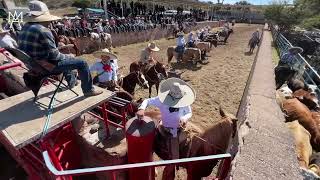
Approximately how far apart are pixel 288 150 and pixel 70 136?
11.2 feet

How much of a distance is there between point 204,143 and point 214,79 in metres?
7.79

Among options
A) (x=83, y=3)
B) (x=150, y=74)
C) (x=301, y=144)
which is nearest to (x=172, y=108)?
(x=301, y=144)

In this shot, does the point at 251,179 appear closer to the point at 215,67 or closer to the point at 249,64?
the point at 215,67

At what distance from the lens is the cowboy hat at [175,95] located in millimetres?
3953

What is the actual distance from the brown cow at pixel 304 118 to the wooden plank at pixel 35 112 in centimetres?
440

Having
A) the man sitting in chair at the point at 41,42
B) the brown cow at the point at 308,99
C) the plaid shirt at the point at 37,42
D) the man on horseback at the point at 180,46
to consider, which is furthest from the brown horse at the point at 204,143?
the man on horseback at the point at 180,46

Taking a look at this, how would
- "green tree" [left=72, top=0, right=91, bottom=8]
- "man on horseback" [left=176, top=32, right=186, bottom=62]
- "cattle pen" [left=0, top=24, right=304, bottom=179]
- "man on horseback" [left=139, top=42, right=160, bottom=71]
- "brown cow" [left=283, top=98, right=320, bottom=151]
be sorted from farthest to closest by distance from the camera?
"green tree" [left=72, top=0, right=91, bottom=8], "man on horseback" [left=176, top=32, right=186, bottom=62], "man on horseback" [left=139, top=42, right=160, bottom=71], "brown cow" [left=283, top=98, right=320, bottom=151], "cattle pen" [left=0, top=24, right=304, bottom=179]

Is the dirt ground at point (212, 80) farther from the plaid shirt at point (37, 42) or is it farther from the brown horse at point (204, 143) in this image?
the plaid shirt at point (37, 42)

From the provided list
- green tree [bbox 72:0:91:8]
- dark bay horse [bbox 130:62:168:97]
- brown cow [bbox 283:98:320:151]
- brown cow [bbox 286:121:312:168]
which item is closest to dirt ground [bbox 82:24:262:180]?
dark bay horse [bbox 130:62:168:97]

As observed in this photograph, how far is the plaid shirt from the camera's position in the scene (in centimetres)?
329

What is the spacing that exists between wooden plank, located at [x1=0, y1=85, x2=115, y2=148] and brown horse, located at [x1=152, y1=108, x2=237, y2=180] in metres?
1.20

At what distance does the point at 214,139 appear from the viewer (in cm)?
416

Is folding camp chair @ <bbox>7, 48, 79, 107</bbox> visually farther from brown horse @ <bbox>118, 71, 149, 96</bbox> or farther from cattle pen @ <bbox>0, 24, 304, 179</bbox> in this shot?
brown horse @ <bbox>118, 71, 149, 96</bbox>

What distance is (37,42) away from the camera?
10.9 feet
